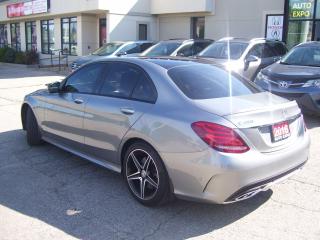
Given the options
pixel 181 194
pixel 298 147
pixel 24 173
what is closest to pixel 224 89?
pixel 298 147

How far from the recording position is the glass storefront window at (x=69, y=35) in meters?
22.7

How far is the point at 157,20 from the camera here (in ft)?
71.6

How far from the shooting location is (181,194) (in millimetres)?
3881

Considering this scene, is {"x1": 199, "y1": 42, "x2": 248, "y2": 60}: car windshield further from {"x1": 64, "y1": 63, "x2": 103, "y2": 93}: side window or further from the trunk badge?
{"x1": 64, "y1": 63, "x2": 103, "y2": 93}: side window

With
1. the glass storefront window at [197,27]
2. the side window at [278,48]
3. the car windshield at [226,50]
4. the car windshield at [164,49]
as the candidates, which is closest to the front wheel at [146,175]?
the car windshield at [226,50]

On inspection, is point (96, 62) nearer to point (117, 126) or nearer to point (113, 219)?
point (117, 126)

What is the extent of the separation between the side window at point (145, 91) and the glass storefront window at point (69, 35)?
19.0 m

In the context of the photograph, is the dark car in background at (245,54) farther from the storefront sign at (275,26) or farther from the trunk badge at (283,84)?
the storefront sign at (275,26)

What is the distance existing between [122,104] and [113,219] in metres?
1.28

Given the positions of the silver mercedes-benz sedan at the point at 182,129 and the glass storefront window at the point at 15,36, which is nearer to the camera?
the silver mercedes-benz sedan at the point at 182,129

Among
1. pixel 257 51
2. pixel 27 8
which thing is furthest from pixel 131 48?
pixel 27 8

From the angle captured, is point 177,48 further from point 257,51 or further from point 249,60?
point 249,60

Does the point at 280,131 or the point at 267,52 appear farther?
the point at 267,52

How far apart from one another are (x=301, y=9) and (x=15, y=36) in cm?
2113
